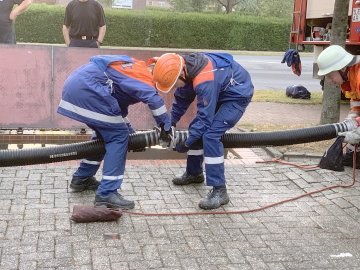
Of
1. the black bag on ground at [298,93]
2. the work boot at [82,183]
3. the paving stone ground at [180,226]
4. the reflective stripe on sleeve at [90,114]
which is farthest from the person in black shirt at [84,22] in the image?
the black bag on ground at [298,93]

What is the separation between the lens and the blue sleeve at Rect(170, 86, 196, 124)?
197 inches

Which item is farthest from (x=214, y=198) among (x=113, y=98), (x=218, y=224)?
(x=113, y=98)

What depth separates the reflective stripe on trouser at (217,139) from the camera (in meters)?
4.58

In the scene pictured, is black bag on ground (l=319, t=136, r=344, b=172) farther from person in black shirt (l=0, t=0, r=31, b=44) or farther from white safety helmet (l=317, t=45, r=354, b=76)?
person in black shirt (l=0, t=0, r=31, b=44)

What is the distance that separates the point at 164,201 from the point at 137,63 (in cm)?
127

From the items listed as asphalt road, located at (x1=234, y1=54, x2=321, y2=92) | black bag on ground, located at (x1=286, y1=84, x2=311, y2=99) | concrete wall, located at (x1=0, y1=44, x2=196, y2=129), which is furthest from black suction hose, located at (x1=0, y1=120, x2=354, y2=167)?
asphalt road, located at (x1=234, y1=54, x2=321, y2=92)

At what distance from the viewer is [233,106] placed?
15.3 feet

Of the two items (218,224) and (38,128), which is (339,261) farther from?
(38,128)

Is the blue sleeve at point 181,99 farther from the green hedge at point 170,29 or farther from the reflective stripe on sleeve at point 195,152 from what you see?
the green hedge at point 170,29

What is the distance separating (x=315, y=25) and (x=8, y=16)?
6232 millimetres

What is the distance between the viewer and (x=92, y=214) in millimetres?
4191

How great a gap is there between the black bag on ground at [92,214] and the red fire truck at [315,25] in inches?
256

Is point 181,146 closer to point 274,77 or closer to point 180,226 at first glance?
point 180,226

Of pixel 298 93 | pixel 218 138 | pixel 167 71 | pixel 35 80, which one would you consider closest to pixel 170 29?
pixel 298 93
